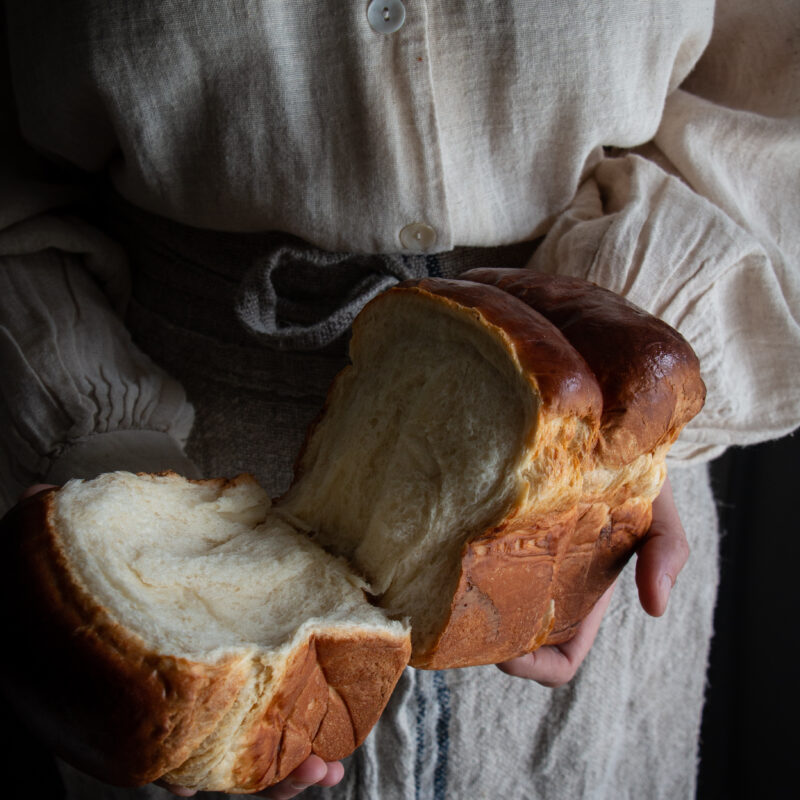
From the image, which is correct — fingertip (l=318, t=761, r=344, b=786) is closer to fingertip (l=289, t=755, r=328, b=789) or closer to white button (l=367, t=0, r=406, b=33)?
fingertip (l=289, t=755, r=328, b=789)

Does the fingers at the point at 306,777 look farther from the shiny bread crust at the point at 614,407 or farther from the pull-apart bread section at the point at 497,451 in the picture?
the shiny bread crust at the point at 614,407

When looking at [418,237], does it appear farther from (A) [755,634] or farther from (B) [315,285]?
(A) [755,634]

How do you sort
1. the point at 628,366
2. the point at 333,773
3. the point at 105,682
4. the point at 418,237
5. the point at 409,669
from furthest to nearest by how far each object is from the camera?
the point at 409,669, the point at 418,237, the point at 333,773, the point at 628,366, the point at 105,682

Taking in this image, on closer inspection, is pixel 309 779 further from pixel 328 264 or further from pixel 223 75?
pixel 223 75

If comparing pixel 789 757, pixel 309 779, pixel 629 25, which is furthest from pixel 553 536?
pixel 789 757

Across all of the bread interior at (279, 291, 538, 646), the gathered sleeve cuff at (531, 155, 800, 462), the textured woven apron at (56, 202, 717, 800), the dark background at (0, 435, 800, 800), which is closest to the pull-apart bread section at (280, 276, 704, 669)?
the bread interior at (279, 291, 538, 646)

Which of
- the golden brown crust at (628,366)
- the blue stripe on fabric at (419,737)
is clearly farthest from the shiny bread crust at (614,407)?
the blue stripe on fabric at (419,737)

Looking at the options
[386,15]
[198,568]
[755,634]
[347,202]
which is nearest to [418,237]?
[347,202]
